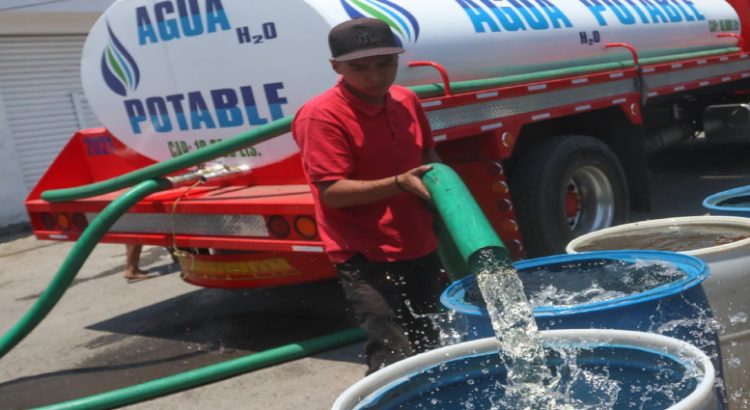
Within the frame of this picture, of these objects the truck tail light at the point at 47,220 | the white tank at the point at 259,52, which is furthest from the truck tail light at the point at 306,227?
the truck tail light at the point at 47,220

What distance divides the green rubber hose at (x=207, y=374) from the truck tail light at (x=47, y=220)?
64.4 inches

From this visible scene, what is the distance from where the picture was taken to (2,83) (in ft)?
42.0

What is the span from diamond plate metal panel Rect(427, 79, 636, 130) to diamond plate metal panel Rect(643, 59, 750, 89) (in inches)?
14.6

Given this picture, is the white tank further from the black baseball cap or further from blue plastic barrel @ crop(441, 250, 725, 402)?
blue plastic barrel @ crop(441, 250, 725, 402)

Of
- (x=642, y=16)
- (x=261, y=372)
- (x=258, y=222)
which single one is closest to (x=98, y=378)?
(x=261, y=372)

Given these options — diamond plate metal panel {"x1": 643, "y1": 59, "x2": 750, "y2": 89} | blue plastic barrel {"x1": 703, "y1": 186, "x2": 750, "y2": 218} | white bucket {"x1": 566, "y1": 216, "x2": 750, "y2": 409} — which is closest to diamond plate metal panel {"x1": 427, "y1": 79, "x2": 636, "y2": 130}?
diamond plate metal panel {"x1": 643, "y1": 59, "x2": 750, "y2": 89}

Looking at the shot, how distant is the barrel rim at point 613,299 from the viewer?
6.87ft

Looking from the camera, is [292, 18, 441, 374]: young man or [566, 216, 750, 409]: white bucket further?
[292, 18, 441, 374]: young man

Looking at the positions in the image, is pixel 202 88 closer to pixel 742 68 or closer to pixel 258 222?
pixel 258 222

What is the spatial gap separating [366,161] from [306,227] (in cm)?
139

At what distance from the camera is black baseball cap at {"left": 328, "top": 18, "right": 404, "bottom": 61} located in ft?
9.81

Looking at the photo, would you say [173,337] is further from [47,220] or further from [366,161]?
[366,161]

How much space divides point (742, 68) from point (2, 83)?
31.7 feet

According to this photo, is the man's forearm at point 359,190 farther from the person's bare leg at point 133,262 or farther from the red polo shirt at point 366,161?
the person's bare leg at point 133,262
